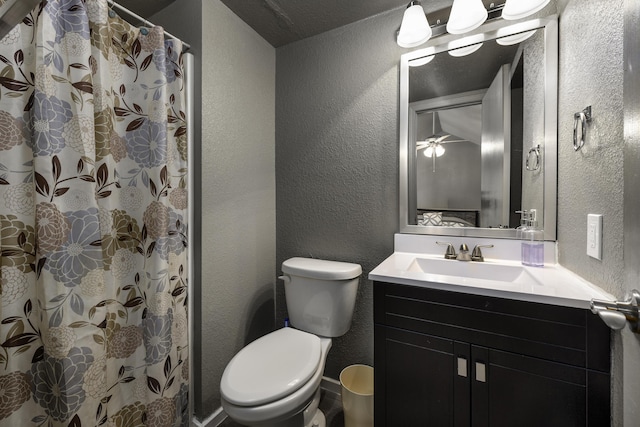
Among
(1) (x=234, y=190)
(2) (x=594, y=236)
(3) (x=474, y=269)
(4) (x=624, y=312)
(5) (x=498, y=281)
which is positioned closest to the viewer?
(4) (x=624, y=312)

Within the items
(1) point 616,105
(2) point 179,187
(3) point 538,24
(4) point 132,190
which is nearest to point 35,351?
(4) point 132,190

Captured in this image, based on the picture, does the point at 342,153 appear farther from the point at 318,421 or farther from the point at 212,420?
the point at 212,420

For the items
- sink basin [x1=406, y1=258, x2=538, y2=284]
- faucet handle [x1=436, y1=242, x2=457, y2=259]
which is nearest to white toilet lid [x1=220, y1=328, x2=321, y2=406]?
sink basin [x1=406, y1=258, x2=538, y2=284]

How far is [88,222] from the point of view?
38.1 inches

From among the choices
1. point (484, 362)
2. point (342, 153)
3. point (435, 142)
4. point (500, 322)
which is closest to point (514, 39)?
point (435, 142)

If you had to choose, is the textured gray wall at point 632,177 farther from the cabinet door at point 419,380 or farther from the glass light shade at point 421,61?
the glass light shade at point 421,61

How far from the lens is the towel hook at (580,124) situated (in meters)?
0.91

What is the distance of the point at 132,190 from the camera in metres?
1.17

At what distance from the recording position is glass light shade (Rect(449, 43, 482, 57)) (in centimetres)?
136

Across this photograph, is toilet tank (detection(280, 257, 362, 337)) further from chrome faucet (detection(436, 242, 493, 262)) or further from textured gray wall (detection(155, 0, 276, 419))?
chrome faucet (detection(436, 242, 493, 262))

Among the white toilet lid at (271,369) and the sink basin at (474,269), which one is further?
the sink basin at (474,269)

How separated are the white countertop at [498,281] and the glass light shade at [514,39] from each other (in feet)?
3.13

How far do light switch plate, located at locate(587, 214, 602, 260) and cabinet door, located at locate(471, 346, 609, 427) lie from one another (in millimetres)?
353

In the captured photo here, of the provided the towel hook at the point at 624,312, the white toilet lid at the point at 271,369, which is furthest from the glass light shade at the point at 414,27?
the white toilet lid at the point at 271,369
